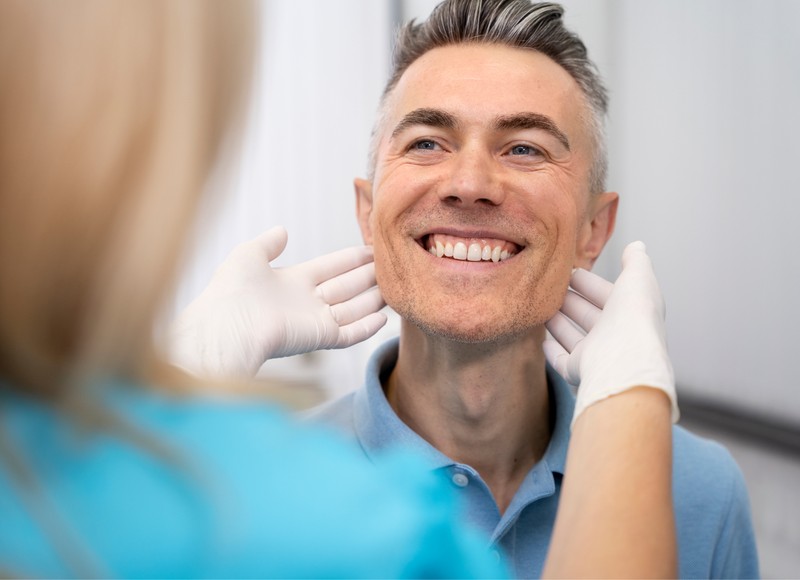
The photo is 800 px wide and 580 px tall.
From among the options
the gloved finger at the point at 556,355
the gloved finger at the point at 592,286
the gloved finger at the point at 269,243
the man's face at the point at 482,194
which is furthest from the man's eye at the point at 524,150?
the gloved finger at the point at 269,243

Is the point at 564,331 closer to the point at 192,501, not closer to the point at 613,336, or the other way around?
the point at 613,336

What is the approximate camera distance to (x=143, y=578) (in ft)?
1.65

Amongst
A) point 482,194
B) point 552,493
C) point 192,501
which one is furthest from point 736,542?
point 192,501

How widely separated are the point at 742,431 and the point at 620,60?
125 centimetres

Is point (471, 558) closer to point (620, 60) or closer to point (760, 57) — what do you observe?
point (760, 57)

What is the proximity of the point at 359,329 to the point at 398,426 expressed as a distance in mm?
234

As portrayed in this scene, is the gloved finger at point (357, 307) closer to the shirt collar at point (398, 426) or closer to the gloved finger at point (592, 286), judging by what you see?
the shirt collar at point (398, 426)

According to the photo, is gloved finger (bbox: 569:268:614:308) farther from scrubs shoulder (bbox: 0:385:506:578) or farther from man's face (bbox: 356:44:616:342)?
scrubs shoulder (bbox: 0:385:506:578)

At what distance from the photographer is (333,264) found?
1.65 m

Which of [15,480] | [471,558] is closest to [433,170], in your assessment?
[471,558]

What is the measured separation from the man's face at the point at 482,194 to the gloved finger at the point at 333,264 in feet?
0.40

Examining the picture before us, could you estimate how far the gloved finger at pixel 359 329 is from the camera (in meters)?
1.59

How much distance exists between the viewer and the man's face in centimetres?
143

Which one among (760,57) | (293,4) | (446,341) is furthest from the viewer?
(293,4)
